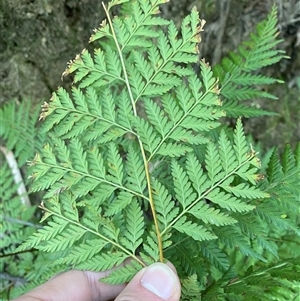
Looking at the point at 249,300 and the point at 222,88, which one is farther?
the point at 222,88

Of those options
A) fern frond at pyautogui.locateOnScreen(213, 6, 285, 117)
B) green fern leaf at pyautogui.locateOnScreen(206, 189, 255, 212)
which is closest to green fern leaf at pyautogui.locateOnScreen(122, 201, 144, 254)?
green fern leaf at pyautogui.locateOnScreen(206, 189, 255, 212)

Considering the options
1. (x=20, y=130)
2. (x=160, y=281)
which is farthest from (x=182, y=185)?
(x=20, y=130)

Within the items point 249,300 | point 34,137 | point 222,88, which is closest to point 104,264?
point 249,300

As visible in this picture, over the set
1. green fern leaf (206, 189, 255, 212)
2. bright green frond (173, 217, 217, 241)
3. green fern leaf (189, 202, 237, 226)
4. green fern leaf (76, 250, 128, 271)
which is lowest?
green fern leaf (76, 250, 128, 271)

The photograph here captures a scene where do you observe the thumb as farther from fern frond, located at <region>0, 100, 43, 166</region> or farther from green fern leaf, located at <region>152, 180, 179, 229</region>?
fern frond, located at <region>0, 100, 43, 166</region>

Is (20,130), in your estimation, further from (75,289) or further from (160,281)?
(160,281)

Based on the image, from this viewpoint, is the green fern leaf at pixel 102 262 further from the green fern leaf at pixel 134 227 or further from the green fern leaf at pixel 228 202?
the green fern leaf at pixel 228 202

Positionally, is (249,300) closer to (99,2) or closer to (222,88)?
(222,88)
